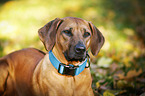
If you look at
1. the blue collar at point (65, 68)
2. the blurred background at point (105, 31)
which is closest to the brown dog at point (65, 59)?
the blue collar at point (65, 68)

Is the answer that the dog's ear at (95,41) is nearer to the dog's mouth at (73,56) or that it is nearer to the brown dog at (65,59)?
the brown dog at (65,59)

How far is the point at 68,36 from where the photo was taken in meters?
2.67

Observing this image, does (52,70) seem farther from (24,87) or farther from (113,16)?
(113,16)

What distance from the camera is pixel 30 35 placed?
6188mm

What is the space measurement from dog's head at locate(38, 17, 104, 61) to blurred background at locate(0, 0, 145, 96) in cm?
99

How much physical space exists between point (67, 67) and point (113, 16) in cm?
626

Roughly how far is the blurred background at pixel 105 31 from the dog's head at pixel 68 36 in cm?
99

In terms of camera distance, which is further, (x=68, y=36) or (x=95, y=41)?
(x=95, y=41)

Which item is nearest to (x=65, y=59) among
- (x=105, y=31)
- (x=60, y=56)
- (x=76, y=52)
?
(x=60, y=56)

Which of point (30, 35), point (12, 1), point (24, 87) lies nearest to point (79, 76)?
point (24, 87)

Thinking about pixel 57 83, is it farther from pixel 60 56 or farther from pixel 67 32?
pixel 67 32

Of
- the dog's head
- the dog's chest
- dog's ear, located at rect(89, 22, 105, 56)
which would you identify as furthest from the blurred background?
the dog's head

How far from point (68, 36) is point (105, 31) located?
4208mm

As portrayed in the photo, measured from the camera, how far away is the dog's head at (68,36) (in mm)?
2547
